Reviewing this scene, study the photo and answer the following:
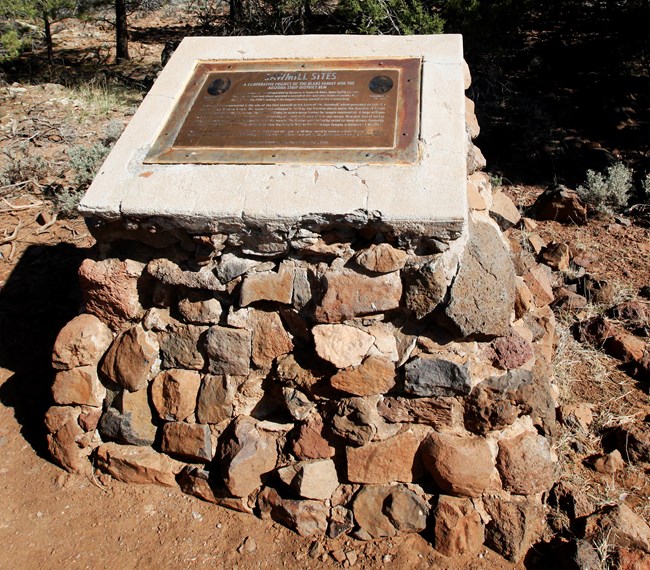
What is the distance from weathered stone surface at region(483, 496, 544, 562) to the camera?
270 centimetres

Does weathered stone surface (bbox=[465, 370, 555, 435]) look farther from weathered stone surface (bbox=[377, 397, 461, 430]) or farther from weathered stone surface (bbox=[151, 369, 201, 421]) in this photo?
weathered stone surface (bbox=[151, 369, 201, 421])

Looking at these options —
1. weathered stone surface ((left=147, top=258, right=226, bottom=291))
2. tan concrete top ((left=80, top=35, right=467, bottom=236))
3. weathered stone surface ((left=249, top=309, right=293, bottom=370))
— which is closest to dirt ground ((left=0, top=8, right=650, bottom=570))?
weathered stone surface ((left=249, top=309, right=293, bottom=370))

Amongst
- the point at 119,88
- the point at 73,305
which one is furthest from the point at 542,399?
the point at 119,88

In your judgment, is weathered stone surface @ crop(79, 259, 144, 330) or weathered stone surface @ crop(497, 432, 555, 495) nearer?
weathered stone surface @ crop(497, 432, 555, 495)

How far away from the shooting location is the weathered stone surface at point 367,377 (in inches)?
109

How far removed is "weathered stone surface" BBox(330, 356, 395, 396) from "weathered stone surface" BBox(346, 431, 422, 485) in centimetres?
25

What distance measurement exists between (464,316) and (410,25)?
443cm

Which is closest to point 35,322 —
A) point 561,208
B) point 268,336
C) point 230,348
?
point 230,348

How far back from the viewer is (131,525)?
2.92 meters

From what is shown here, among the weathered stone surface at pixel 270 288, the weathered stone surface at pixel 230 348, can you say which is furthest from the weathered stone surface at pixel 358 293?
the weathered stone surface at pixel 230 348

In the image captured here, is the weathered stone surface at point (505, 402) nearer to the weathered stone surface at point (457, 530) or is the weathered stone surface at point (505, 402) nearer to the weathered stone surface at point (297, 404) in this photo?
the weathered stone surface at point (457, 530)

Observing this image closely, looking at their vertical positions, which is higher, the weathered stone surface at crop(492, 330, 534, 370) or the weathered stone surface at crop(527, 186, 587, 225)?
the weathered stone surface at crop(492, 330, 534, 370)

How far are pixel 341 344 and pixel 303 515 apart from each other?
809 mm

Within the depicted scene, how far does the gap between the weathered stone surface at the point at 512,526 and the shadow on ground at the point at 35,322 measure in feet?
7.42
